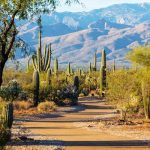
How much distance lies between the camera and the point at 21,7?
51.3 feet

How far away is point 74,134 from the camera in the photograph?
23.0m

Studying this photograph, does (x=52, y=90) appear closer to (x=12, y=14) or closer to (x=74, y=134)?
(x=74, y=134)

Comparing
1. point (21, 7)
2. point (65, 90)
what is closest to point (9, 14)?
point (21, 7)

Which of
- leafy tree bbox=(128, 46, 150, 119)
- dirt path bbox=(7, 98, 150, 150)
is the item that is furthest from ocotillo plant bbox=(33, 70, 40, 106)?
leafy tree bbox=(128, 46, 150, 119)

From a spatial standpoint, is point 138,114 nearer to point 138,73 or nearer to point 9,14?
point 138,73

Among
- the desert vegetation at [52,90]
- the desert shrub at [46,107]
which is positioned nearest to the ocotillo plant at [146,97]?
the desert vegetation at [52,90]

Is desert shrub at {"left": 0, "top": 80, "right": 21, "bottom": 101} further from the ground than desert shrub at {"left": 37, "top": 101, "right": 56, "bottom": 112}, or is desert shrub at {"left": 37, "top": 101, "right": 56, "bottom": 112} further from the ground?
desert shrub at {"left": 0, "top": 80, "right": 21, "bottom": 101}

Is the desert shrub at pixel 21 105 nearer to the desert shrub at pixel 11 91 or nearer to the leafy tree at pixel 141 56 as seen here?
the desert shrub at pixel 11 91

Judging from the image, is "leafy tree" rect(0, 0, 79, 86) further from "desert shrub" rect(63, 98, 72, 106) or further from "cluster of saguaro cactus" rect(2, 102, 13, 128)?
"desert shrub" rect(63, 98, 72, 106)

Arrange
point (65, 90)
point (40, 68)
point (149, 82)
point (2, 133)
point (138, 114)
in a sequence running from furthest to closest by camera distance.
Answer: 1. point (40, 68)
2. point (65, 90)
3. point (138, 114)
4. point (149, 82)
5. point (2, 133)

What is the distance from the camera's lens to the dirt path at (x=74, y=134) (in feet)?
63.8

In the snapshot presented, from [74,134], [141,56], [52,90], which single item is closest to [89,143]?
[74,134]

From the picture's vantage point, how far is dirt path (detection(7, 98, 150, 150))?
19438 mm

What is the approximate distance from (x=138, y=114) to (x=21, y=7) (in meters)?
17.8
